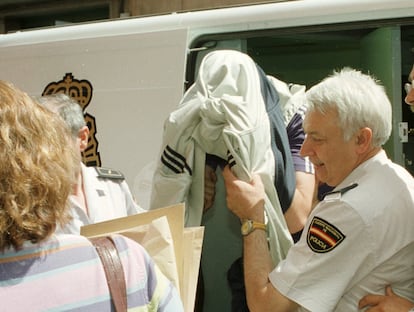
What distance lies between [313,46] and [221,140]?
1.58 m

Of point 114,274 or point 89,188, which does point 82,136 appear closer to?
point 89,188

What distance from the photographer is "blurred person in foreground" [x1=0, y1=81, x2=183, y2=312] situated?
1215mm

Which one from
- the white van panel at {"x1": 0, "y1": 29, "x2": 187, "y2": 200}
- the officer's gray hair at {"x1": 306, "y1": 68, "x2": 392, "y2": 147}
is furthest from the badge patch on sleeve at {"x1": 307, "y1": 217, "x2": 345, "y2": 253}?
the white van panel at {"x1": 0, "y1": 29, "x2": 187, "y2": 200}

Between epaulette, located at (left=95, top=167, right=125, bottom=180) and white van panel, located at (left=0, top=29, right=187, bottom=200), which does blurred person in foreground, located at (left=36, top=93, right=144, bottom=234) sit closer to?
epaulette, located at (left=95, top=167, right=125, bottom=180)

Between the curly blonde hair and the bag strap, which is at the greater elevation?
the curly blonde hair

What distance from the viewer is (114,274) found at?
4.21 feet

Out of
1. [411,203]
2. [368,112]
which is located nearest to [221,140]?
[368,112]

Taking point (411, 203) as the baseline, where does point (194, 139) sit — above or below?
above

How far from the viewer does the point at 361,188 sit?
6.04 ft

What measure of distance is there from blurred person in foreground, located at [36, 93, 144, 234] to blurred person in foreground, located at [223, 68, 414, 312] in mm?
635

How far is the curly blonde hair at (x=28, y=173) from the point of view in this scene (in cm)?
122

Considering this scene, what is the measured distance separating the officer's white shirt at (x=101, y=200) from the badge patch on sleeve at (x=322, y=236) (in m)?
0.88

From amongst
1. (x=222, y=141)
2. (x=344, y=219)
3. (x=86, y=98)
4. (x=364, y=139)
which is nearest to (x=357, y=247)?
(x=344, y=219)

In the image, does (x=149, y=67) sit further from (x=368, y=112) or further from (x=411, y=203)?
(x=411, y=203)
